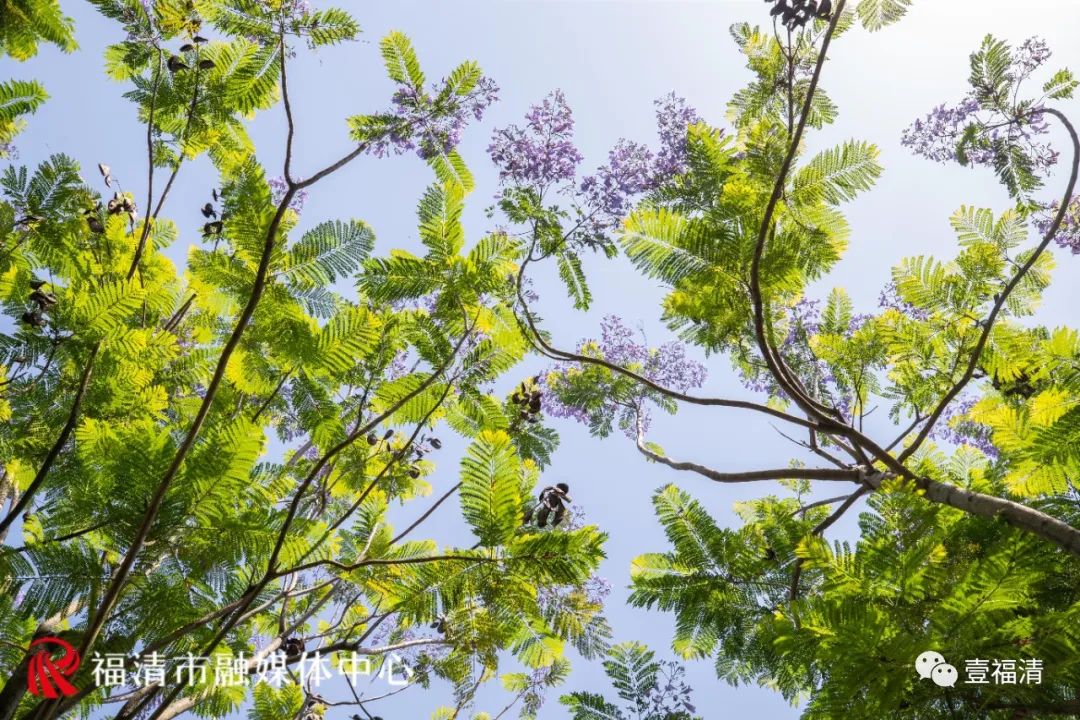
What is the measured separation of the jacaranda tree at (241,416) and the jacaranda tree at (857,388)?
A: 0.65 m

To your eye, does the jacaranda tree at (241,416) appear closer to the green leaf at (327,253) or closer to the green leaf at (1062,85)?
the green leaf at (327,253)

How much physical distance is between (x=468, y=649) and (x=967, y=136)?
13.8ft

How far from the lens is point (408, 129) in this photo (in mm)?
3416

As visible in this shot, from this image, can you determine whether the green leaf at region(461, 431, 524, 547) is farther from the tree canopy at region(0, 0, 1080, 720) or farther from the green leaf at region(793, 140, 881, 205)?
the green leaf at region(793, 140, 881, 205)

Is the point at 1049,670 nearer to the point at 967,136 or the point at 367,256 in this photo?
the point at 367,256

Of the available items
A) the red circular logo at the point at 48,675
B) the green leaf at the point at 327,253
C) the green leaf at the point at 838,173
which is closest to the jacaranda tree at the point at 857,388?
the green leaf at the point at 838,173

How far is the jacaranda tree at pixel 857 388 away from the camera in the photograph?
1.78m

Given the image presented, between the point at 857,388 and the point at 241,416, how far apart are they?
11.2ft

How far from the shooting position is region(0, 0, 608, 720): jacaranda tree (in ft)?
6.16

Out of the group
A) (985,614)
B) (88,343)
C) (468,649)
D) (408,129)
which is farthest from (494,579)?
(408,129)

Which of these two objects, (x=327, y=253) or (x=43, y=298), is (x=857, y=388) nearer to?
(x=327, y=253)

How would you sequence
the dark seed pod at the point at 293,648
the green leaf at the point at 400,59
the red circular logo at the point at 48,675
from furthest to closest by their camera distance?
1. the green leaf at the point at 400,59
2. the dark seed pod at the point at 293,648
3. the red circular logo at the point at 48,675

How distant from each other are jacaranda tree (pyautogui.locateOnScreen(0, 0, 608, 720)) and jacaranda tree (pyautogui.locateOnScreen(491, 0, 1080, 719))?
2.13 ft

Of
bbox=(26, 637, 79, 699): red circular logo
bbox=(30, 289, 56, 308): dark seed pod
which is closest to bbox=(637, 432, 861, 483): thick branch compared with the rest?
bbox=(26, 637, 79, 699): red circular logo
